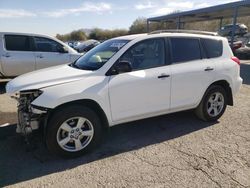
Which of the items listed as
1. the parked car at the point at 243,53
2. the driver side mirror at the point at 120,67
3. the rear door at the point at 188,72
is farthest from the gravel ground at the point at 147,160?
the parked car at the point at 243,53

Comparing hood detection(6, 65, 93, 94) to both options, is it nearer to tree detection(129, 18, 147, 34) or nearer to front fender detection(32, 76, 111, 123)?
front fender detection(32, 76, 111, 123)

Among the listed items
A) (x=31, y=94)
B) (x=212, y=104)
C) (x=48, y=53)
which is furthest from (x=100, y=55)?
(x=48, y=53)

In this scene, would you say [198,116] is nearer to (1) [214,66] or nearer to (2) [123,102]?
(1) [214,66]

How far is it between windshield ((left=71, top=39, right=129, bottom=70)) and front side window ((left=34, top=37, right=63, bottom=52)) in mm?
4400

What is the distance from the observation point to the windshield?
4.09m

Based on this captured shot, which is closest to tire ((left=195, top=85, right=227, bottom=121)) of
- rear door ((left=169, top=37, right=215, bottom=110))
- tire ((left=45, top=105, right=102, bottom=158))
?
rear door ((left=169, top=37, right=215, bottom=110))

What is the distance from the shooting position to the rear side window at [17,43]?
827 cm

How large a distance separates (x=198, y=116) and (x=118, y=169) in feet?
7.96

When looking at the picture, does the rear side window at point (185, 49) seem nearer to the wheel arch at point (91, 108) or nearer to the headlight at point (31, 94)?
the wheel arch at point (91, 108)

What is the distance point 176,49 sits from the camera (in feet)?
15.0

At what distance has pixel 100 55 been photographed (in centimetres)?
452

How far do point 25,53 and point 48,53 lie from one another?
0.73m

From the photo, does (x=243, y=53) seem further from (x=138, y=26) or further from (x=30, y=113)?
(x=138, y=26)

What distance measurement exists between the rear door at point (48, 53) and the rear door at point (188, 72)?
5.22m
